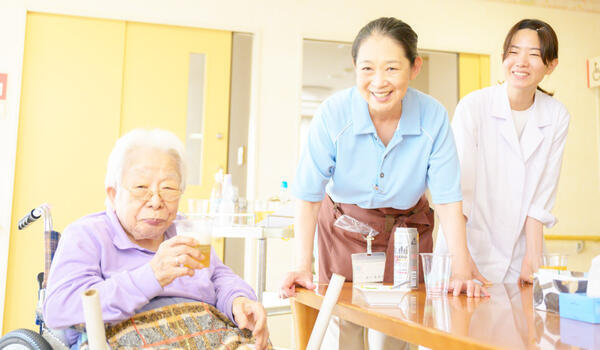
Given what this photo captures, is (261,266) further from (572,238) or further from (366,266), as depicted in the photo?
(572,238)

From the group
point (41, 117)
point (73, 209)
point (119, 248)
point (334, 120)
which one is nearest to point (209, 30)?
point (41, 117)

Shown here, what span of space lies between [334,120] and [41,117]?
3.01 meters

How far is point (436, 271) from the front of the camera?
4.03ft

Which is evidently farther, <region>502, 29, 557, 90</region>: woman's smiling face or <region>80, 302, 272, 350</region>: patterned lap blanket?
<region>502, 29, 557, 90</region>: woman's smiling face

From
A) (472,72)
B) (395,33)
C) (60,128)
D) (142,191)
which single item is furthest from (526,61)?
(60,128)

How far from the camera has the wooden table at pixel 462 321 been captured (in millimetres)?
761

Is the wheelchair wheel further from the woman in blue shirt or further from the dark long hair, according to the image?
the dark long hair

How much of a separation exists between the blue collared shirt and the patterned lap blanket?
0.46 metres

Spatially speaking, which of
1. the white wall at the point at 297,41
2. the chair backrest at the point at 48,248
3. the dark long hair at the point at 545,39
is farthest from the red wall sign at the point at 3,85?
the dark long hair at the point at 545,39

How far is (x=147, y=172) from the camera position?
1254mm

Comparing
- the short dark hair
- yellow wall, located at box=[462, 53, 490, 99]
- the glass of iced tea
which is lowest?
the glass of iced tea

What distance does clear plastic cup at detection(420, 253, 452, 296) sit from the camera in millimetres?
1225

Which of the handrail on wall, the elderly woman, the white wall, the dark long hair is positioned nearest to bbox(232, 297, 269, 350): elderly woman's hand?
the elderly woman

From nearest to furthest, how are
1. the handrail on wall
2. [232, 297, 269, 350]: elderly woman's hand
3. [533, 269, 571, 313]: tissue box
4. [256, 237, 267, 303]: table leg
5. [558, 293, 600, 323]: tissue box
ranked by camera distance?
[558, 293, 600, 323]: tissue box → [533, 269, 571, 313]: tissue box → [232, 297, 269, 350]: elderly woman's hand → [256, 237, 267, 303]: table leg → the handrail on wall
